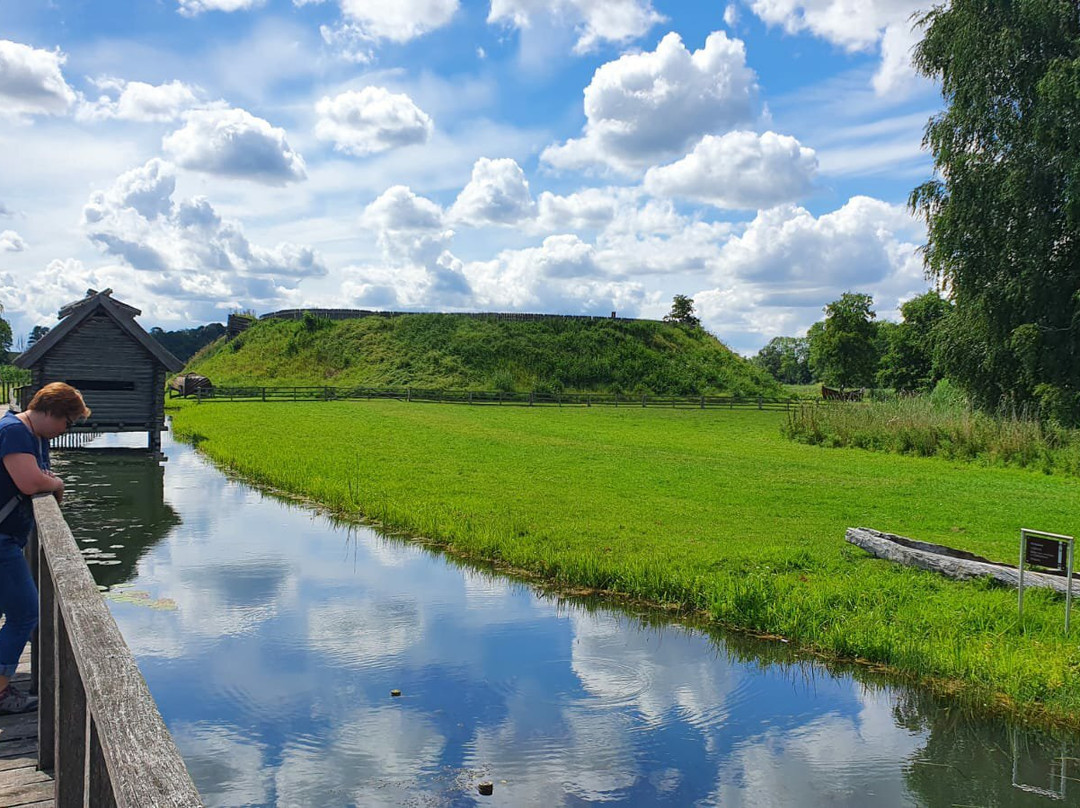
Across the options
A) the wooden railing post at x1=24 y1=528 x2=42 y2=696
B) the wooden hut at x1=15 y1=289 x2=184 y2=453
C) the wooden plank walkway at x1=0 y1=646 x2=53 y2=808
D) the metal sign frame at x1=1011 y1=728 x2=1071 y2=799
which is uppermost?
the wooden hut at x1=15 y1=289 x2=184 y2=453

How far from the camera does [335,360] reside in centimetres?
8456

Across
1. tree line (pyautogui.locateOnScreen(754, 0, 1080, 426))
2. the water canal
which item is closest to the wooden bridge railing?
the water canal

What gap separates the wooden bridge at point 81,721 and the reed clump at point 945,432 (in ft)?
83.4

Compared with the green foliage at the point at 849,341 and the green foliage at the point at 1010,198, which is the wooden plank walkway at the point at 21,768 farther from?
the green foliage at the point at 849,341

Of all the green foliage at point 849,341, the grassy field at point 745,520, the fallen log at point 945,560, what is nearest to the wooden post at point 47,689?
the grassy field at point 745,520

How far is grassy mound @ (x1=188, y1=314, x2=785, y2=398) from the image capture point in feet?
258

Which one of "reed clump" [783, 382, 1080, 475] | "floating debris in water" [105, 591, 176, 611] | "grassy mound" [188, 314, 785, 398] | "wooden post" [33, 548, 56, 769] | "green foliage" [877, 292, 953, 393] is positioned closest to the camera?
"wooden post" [33, 548, 56, 769]

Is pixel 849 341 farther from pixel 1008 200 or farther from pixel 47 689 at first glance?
pixel 47 689

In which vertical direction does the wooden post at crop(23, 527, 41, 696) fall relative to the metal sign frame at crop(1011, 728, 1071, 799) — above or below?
above

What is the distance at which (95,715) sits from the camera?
8.16ft

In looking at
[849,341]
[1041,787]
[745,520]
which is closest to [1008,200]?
[745,520]

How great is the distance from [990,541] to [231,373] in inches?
3109

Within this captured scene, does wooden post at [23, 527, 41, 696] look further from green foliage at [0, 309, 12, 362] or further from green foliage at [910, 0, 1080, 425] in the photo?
green foliage at [0, 309, 12, 362]

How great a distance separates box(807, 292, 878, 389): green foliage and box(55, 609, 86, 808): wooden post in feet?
265
